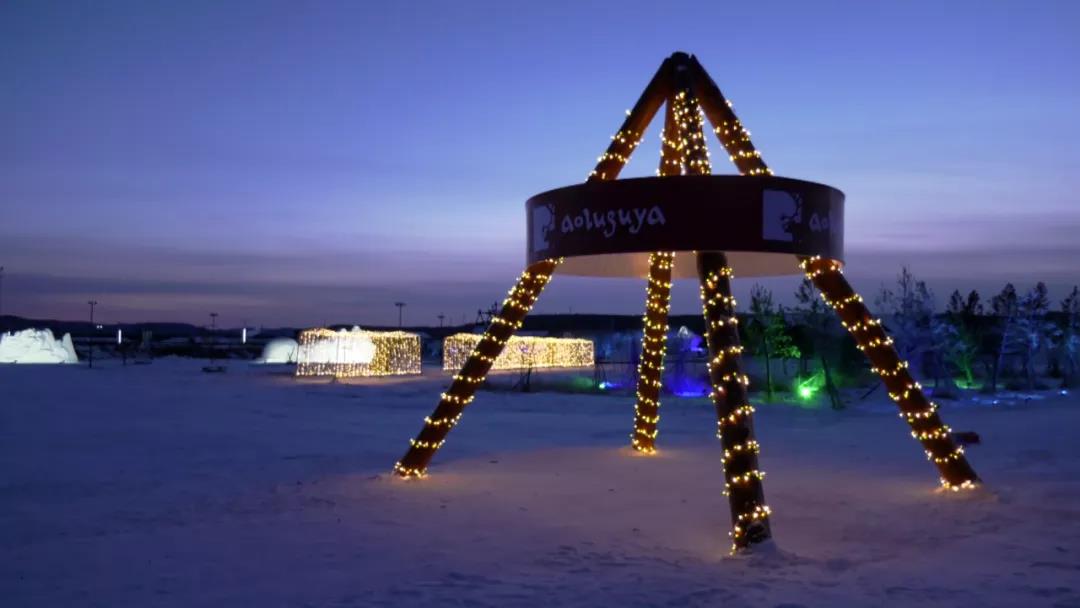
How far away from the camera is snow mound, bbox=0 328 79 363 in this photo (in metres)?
43.1

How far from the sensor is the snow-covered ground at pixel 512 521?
20.2 ft

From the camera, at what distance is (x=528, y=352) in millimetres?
45375

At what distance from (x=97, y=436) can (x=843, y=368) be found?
2461 centimetres

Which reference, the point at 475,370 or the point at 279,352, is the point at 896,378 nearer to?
the point at 475,370

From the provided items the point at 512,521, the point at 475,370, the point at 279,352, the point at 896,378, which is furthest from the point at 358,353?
the point at 512,521

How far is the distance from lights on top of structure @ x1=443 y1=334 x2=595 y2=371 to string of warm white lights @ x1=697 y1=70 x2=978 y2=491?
3119 cm

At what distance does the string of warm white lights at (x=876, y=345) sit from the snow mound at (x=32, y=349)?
136 feet

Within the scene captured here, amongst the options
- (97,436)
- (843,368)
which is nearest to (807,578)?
(97,436)

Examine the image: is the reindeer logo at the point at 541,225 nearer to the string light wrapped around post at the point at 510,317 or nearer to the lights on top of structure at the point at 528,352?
the string light wrapped around post at the point at 510,317

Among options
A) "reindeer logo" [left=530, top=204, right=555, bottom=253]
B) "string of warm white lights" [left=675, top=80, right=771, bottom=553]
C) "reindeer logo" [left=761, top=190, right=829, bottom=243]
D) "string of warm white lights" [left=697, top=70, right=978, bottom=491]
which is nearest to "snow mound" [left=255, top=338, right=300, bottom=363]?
"reindeer logo" [left=530, top=204, right=555, bottom=253]

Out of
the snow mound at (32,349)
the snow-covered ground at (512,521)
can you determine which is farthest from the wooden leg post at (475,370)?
the snow mound at (32,349)

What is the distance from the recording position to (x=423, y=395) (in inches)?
1140

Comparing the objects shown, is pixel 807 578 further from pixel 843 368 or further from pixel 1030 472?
pixel 843 368

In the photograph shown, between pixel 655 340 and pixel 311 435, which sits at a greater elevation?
pixel 655 340
